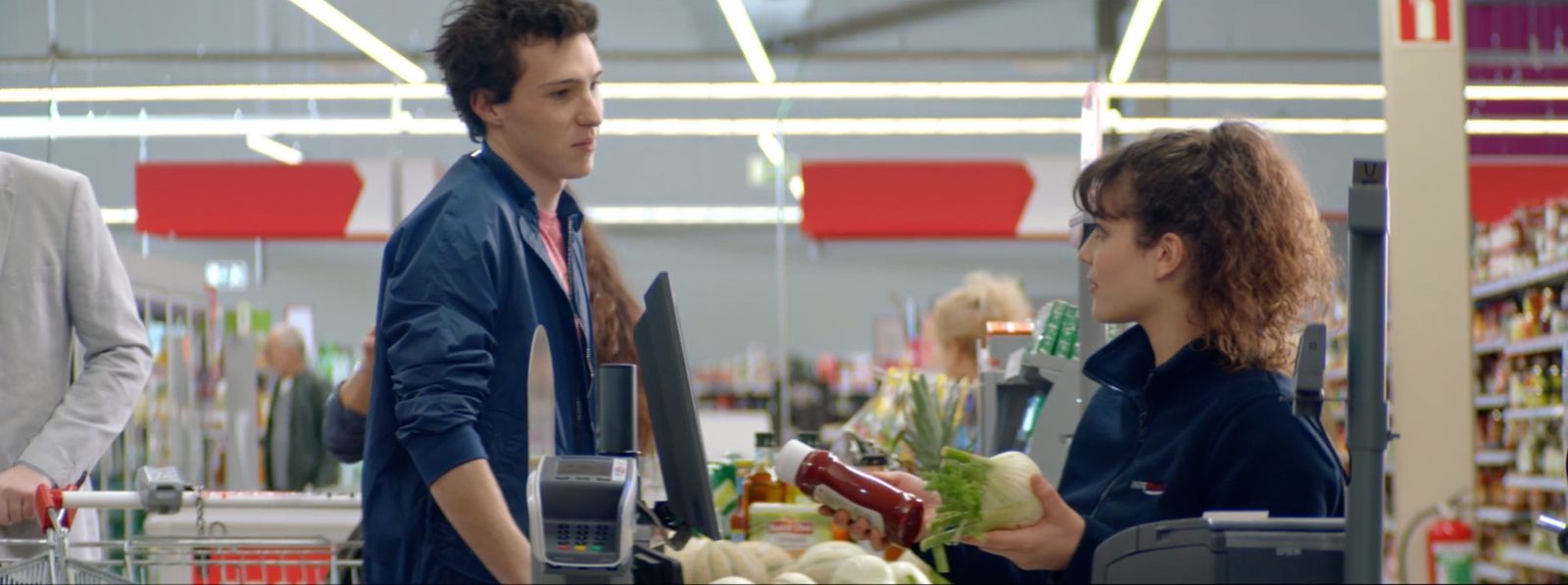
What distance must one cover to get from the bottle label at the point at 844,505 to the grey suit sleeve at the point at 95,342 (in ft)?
4.36

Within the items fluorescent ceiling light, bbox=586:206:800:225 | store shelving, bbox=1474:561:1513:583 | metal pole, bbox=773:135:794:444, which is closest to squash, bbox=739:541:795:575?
metal pole, bbox=773:135:794:444

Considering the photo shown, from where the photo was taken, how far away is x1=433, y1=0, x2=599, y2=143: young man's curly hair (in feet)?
6.51

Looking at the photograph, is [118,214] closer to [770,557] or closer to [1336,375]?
[1336,375]

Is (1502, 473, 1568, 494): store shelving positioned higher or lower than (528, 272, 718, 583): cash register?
lower

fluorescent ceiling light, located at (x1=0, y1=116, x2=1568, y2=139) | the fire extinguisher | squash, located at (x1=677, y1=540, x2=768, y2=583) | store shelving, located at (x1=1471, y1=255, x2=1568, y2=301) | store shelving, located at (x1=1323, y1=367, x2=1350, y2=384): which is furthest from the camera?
fluorescent ceiling light, located at (x1=0, y1=116, x2=1568, y2=139)

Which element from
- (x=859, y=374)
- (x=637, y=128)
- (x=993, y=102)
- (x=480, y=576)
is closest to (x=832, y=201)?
(x=637, y=128)

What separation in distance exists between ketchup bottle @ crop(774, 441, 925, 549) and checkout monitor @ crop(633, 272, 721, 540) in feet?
0.68

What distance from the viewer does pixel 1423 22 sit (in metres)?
8.26

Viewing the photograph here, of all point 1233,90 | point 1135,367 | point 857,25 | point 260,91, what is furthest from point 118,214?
point 1135,367

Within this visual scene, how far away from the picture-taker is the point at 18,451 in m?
2.50

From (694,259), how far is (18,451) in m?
15.7

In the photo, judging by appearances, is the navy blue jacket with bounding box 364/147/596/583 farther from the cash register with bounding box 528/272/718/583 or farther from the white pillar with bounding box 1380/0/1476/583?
the white pillar with bounding box 1380/0/1476/583

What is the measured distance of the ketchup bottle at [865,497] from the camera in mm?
1742

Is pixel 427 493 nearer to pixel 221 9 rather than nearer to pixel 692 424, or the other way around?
pixel 692 424
